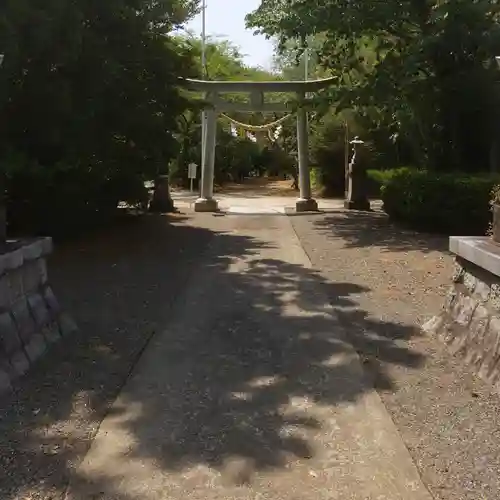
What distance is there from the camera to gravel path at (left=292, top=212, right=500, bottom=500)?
349 cm

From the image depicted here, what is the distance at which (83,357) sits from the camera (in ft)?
17.6

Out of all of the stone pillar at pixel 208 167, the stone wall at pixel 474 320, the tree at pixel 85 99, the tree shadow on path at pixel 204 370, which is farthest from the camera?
the stone pillar at pixel 208 167

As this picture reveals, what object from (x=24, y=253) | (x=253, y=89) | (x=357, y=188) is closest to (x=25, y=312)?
(x=24, y=253)

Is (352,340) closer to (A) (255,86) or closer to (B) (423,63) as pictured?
(B) (423,63)

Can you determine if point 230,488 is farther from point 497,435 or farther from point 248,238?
point 248,238

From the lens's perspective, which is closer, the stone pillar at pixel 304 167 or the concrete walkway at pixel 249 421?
the concrete walkway at pixel 249 421

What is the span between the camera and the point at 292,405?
14.2 ft

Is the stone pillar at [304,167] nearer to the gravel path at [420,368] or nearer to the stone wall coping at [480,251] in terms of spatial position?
the gravel path at [420,368]

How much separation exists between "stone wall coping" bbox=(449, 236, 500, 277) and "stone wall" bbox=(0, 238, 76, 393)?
331 centimetres

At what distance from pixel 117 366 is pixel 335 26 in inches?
359

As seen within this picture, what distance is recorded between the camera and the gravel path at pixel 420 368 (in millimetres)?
3490

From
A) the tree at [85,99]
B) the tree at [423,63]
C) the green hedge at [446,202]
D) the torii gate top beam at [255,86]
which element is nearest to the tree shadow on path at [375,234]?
the green hedge at [446,202]

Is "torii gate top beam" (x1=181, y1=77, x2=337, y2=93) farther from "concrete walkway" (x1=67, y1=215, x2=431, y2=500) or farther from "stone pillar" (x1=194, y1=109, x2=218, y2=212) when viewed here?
"concrete walkway" (x1=67, y1=215, x2=431, y2=500)

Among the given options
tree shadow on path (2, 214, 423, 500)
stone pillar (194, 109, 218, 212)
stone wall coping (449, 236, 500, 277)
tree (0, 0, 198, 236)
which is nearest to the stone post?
stone pillar (194, 109, 218, 212)
